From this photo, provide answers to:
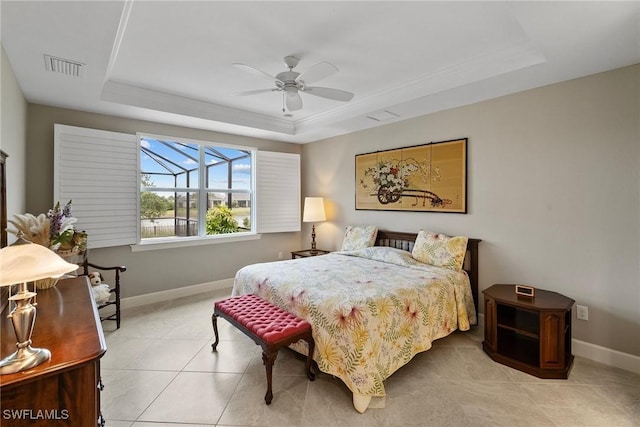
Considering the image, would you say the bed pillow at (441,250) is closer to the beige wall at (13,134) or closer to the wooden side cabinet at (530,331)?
the wooden side cabinet at (530,331)

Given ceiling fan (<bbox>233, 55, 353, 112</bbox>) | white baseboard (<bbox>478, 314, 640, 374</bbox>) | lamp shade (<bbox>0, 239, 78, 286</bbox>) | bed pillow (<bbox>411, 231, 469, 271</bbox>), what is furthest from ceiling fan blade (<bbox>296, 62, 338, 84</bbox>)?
white baseboard (<bbox>478, 314, 640, 374</bbox>)

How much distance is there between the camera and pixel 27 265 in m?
1.03

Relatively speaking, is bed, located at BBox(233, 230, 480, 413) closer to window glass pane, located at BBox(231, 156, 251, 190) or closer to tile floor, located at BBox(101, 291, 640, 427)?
tile floor, located at BBox(101, 291, 640, 427)

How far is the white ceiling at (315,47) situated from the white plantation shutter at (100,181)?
0.37 meters

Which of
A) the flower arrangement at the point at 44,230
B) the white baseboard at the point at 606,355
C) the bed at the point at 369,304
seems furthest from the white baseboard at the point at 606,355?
the flower arrangement at the point at 44,230

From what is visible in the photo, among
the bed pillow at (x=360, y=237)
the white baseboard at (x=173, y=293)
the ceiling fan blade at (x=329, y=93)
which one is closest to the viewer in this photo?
the ceiling fan blade at (x=329, y=93)

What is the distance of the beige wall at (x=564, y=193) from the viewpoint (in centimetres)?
244

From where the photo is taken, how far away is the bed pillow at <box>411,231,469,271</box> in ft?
10.5

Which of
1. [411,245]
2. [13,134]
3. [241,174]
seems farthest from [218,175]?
[411,245]

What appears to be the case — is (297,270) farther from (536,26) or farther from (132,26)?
(536,26)

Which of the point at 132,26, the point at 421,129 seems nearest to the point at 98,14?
the point at 132,26

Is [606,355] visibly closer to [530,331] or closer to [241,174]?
[530,331]

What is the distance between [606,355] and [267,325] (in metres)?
2.88

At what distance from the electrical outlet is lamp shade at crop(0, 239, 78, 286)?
369 cm
